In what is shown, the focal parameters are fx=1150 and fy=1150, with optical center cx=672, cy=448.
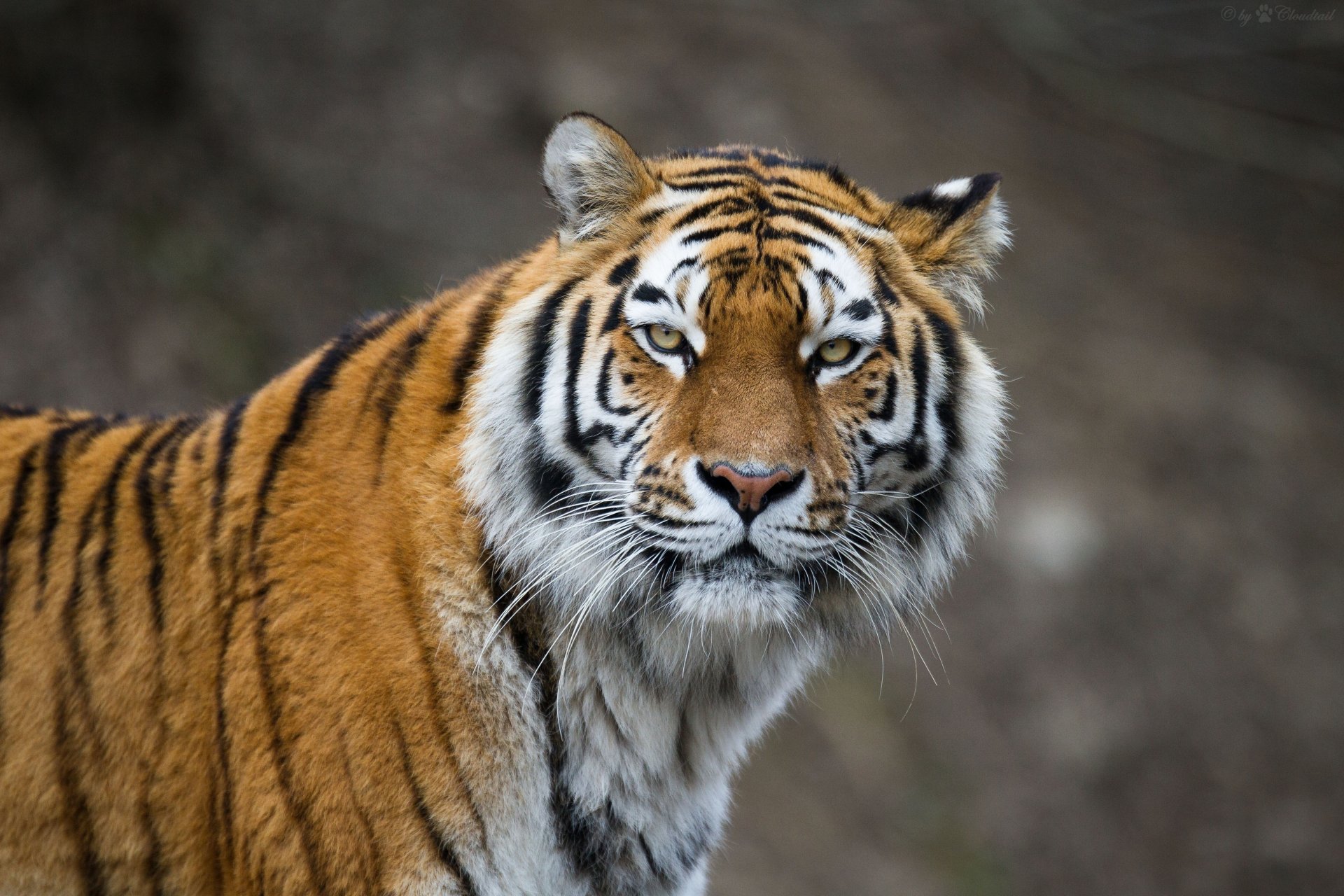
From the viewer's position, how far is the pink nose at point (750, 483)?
1.97 metres

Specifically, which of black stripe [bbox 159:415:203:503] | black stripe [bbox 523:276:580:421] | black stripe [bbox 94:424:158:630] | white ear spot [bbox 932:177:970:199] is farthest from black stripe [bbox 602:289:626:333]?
black stripe [bbox 94:424:158:630]

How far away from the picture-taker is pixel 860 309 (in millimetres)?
2191

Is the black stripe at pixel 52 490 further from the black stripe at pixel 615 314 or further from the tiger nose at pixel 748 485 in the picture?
the tiger nose at pixel 748 485

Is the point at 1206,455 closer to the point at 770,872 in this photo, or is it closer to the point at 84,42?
the point at 770,872

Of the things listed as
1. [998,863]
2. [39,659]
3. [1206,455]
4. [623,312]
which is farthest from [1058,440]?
[39,659]

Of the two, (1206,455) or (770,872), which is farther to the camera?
(1206,455)

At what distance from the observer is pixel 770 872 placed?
5.67 meters

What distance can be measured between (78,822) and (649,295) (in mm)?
1518

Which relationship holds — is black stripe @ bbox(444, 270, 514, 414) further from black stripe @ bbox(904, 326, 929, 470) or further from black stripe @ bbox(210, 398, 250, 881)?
black stripe @ bbox(904, 326, 929, 470)

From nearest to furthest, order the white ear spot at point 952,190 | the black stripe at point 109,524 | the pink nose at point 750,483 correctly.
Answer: the pink nose at point 750,483, the black stripe at point 109,524, the white ear spot at point 952,190

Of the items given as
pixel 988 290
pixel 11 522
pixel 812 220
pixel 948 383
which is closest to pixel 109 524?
pixel 11 522

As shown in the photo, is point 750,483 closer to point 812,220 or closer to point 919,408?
point 919,408

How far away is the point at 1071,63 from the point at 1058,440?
12.2 feet

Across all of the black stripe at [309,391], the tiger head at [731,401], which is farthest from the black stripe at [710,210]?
the black stripe at [309,391]
